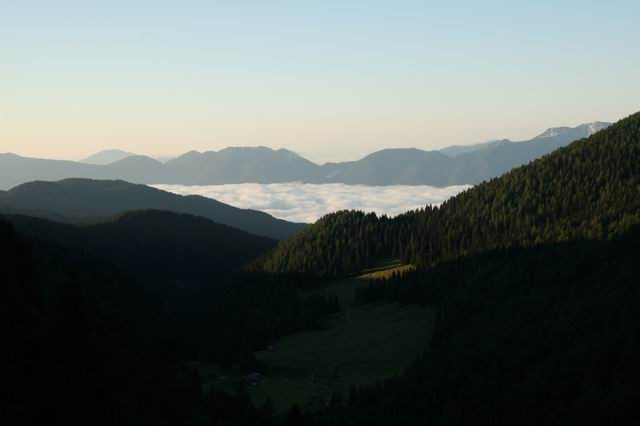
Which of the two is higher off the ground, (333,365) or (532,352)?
(532,352)

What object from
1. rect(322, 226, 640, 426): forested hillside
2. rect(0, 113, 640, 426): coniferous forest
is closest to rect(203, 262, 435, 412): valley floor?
rect(0, 113, 640, 426): coniferous forest

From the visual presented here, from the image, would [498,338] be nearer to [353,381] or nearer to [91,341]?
[353,381]

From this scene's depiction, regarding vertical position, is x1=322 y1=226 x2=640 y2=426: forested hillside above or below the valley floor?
above

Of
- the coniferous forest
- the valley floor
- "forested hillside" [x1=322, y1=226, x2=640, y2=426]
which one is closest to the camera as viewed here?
the coniferous forest

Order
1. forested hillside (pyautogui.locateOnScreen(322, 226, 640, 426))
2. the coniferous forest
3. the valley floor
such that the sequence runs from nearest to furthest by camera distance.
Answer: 1. the coniferous forest
2. forested hillside (pyautogui.locateOnScreen(322, 226, 640, 426))
3. the valley floor

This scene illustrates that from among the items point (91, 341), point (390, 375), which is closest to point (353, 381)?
point (390, 375)

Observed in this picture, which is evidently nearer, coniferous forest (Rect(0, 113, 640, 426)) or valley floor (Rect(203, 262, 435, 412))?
coniferous forest (Rect(0, 113, 640, 426))

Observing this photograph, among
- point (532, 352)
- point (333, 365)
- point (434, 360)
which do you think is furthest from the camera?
point (333, 365)

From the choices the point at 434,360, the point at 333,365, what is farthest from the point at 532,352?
the point at 333,365

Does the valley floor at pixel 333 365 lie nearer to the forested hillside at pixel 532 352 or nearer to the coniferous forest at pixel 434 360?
the coniferous forest at pixel 434 360

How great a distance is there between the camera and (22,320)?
53.2 meters

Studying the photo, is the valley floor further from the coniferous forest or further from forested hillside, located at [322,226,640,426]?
forested hillside, located at [322,226,640,426]

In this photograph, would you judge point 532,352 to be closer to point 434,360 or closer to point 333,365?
point 434,360

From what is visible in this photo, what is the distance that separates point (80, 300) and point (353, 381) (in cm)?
11359
